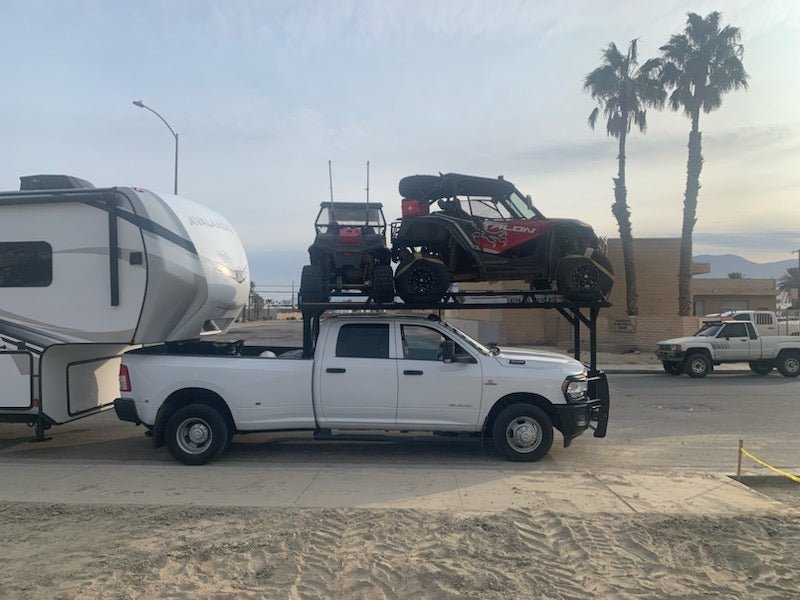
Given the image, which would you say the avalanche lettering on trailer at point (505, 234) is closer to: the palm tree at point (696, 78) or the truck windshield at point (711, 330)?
the truck windshield at point (711, 330)

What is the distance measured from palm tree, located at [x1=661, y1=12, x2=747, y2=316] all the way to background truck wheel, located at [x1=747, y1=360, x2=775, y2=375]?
28.0 ft

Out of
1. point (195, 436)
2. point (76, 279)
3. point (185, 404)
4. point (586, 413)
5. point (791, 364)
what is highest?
point (76, 279)

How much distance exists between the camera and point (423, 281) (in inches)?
327

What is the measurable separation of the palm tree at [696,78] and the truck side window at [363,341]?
79.7ft

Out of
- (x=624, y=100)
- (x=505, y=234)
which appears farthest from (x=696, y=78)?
(x=505, y=234)

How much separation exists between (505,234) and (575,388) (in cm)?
224

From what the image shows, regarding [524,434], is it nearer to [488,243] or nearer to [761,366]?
[488,243]

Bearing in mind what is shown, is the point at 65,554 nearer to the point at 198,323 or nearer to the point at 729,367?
the point at 198,323

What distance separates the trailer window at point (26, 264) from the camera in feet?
26.1

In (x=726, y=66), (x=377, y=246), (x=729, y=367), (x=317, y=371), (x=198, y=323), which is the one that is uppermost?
(x=726, y=66)

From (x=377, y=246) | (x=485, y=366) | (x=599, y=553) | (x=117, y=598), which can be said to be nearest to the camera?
(x=117, y=598)

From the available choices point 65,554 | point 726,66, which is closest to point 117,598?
point 65,554

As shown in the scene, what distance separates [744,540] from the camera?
4.87 m

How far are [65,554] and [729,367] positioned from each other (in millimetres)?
23687
